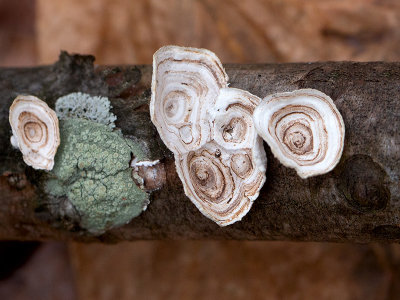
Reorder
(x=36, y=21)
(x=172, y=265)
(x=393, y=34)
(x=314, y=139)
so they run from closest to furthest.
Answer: (x=314, y=139) → (x=393, y=34) → (x=172, y=265) → (x=36, y=21)

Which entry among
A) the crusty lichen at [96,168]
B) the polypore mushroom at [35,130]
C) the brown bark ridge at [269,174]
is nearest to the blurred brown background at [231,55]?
the brown bark ridge at [269,174]

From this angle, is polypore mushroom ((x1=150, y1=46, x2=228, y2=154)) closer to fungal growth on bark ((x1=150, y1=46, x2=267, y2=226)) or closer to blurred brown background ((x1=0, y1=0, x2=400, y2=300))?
fungal growth on bark ((x1=150, y1=46, x2=267, y2=226))

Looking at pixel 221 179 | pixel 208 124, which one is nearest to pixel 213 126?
pixel 208 124

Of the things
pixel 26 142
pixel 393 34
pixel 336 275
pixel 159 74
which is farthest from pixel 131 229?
pixel 393 34

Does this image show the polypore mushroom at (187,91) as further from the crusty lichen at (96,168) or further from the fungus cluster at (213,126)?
the crusty lichen at (96,168)

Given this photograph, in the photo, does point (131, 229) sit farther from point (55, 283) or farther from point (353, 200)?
point (55, 283)
